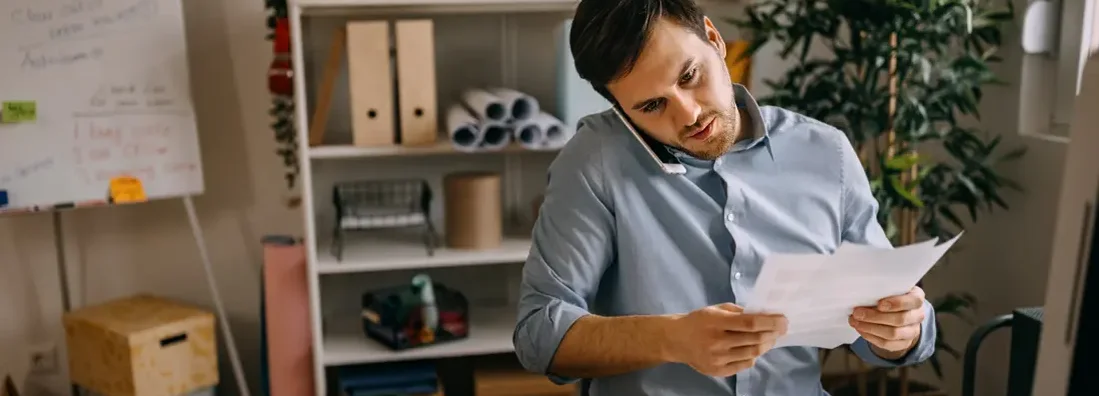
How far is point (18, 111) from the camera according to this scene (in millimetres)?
2234

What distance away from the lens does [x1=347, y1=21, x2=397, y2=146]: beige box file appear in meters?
2.21

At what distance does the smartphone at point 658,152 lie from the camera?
127 centimetres

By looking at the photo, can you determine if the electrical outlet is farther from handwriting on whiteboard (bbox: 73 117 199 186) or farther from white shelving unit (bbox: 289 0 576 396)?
white shelving unit (bbox: 289 0 576 396)

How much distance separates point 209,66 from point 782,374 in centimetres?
190

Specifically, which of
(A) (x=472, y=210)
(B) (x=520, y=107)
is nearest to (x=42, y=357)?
(A) (x=472, y=210)

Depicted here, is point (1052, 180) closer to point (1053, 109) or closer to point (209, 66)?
point (1053, 109)

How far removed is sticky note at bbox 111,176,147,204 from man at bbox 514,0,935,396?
1.45 m

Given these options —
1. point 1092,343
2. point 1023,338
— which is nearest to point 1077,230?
point 1092,343

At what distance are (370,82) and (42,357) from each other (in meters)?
1.29

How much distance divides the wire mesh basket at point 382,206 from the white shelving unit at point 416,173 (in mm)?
60

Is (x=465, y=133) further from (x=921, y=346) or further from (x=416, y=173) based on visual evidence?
(x=921, y=346)

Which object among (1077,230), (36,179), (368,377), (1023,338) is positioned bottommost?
(368,377)

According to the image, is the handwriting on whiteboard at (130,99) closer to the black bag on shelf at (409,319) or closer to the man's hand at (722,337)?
the black bag on shelf at (409,319)

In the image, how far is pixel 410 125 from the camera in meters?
2.26
